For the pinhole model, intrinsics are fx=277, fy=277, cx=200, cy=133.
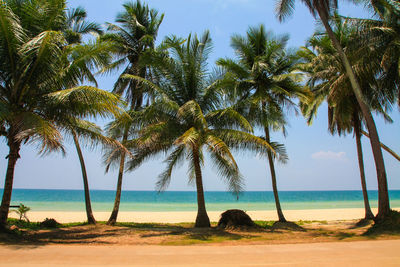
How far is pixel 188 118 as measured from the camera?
1140 cm

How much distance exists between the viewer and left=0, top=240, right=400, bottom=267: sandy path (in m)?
4.90

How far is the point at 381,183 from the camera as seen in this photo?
9.67 meters

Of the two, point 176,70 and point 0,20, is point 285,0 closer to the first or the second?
point 176,70

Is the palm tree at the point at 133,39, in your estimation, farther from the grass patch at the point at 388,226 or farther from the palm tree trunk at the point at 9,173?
the grass patch at the point at 388,226

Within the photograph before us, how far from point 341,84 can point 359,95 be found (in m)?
1.97

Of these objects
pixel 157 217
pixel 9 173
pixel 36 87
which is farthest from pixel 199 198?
pixel 157 217

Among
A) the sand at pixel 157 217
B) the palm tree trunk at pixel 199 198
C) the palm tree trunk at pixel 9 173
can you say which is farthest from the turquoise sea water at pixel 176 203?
the palm tree trunk at pixel 9 173

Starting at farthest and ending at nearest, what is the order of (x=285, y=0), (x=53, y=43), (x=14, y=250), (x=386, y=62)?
(x=285, y=0), (x=386, y=62), (x=53, y=43), (x=14, y=250)

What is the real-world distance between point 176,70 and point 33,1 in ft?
18.0

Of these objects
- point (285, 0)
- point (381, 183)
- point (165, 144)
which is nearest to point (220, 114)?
point (165, 144)

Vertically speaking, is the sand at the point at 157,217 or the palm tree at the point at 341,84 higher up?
the palm tree at the point at 341,84

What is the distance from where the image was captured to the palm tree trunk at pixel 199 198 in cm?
1137

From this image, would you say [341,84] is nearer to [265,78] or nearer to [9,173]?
[265,78]

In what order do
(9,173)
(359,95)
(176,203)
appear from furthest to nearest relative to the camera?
(176,203) → (359,95) → (9,173)
